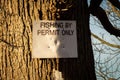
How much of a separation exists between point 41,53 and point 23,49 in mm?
137

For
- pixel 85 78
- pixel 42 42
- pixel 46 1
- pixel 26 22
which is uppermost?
pixel 46 1

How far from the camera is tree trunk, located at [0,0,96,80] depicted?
188 centimetres

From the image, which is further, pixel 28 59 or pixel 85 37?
pixel 85 37

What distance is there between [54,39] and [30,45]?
191 mm

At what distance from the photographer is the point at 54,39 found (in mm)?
1995

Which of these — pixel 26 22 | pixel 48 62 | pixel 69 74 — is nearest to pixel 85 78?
pixel 69 74

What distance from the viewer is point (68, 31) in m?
2.05

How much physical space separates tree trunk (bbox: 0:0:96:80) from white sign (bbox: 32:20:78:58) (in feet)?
0.12

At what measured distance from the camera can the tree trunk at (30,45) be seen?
74.0 inches

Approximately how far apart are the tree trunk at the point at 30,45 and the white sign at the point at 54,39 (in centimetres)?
4

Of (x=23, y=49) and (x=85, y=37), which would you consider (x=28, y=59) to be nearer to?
(x=23, y=49)

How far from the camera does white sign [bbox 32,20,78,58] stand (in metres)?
1.95

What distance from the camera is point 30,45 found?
6.32ft

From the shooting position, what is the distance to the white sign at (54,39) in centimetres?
195
